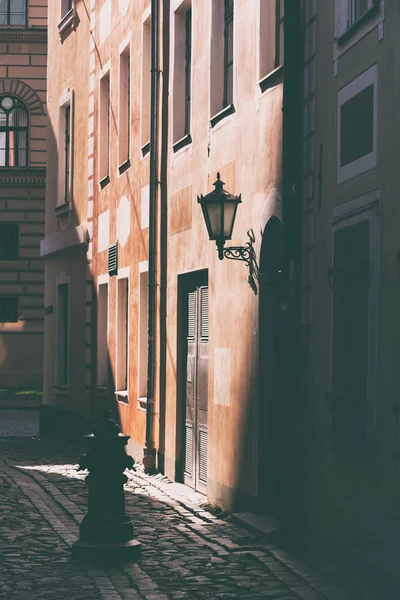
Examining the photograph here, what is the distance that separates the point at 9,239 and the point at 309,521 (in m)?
27.1

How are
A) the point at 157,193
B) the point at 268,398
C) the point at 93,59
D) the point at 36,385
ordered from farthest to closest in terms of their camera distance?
the point at 36,385
the point at 93,59
the point at 157,193
the point at 268,398

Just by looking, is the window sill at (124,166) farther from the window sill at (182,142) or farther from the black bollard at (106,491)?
the black bollard at (106,491)

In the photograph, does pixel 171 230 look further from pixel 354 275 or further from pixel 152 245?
pixel 354 275

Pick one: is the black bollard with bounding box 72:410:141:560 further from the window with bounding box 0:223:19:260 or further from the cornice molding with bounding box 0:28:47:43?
the cornice molding with bounding box 0:28:47:43

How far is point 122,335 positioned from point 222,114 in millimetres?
6437

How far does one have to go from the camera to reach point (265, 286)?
10984 millimetres

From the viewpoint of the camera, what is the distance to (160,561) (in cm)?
919

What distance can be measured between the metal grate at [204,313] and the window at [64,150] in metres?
9.36

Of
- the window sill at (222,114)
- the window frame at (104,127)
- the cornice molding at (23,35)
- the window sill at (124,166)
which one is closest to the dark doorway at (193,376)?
the window sill at (222,114)

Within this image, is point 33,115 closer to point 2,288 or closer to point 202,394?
point 2,288

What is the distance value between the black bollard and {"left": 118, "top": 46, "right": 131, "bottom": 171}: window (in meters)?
9.41

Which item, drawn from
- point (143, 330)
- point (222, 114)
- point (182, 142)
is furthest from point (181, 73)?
point (143, 330)

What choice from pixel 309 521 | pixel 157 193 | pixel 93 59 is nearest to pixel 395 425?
pixel 309 521

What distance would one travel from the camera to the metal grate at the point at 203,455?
1326cm
